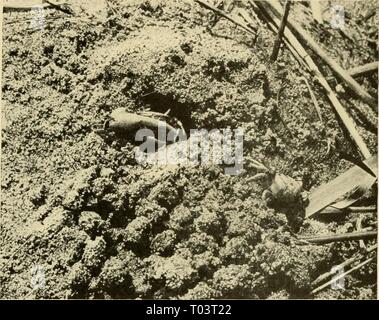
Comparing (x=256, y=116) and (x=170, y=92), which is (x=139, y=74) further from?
(x=256, y=116)

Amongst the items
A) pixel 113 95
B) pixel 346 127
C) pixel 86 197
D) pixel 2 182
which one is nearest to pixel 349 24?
pixel 346 127

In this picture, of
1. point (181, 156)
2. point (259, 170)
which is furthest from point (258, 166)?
point (181, 156)

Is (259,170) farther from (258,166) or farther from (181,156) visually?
(181,156)

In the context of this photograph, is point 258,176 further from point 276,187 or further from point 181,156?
point 181,156

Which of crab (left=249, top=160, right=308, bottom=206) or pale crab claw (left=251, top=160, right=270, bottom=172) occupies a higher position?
pale crab claw (left=251, top=160, right=270, bottom=172)

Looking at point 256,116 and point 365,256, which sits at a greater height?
point 256,116
